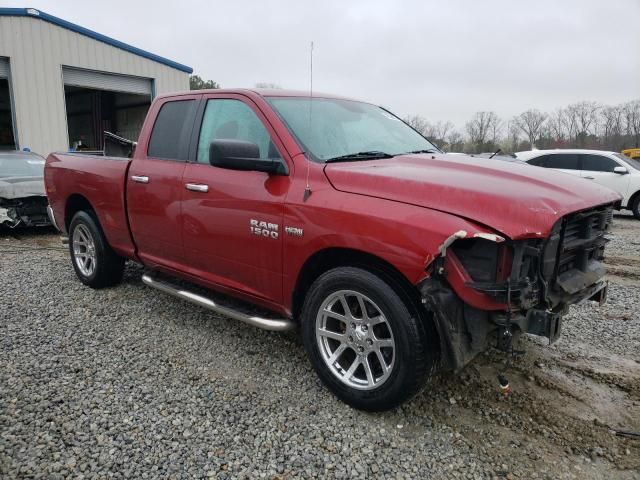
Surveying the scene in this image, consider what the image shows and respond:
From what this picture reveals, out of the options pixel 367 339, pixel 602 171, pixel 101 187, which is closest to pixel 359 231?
pixel 367 339

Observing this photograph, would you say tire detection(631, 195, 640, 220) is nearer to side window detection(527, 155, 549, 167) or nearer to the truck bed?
side window detection(527, 155, 549, 167)

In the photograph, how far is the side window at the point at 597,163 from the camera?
471 inches

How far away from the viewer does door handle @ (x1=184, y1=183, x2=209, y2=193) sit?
11.6ft

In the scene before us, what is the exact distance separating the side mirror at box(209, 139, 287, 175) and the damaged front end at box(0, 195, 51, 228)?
259 inches

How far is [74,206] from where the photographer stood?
5.34m

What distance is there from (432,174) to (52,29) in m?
15.1

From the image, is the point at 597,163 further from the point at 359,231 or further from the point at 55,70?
the point at 55,70

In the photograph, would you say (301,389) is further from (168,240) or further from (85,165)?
(85,165)

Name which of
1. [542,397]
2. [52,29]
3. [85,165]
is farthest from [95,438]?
[52,29]

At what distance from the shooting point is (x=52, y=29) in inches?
550

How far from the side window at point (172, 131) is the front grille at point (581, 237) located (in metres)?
2.78

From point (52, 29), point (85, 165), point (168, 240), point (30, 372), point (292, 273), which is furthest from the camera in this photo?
point (52, 29)

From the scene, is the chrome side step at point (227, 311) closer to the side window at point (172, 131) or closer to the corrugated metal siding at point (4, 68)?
the side window at point (172, 131)

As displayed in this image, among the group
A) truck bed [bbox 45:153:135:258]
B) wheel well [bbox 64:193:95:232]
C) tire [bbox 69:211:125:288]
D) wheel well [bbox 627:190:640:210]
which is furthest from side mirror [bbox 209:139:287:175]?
wheel well [bbox 627:190:640:210]
